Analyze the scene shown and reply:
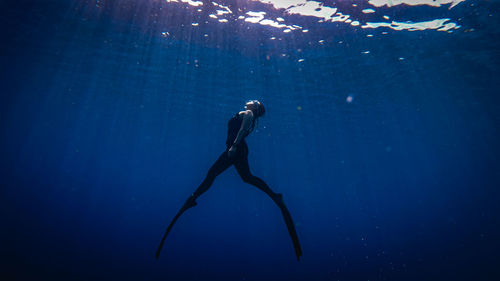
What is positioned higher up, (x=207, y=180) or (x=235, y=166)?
(x=235, y=166)

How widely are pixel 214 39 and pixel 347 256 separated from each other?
19.8m

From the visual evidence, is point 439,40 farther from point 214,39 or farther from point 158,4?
point 158,4

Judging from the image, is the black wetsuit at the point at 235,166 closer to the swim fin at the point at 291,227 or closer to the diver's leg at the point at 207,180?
the diver's leg at the point at 207,180

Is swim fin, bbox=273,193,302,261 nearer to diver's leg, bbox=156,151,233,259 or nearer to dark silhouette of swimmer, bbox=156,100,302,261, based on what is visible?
dark silhouette of swimmer, bbox=156,100,302,261

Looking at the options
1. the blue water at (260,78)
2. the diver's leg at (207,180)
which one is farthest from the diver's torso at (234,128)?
the blue water at (260,78)

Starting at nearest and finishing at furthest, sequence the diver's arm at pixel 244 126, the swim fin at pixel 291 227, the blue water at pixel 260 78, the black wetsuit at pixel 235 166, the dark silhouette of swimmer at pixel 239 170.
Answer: the diver's arm at pixel 244 126
the swim fin at pixel 291 227
the dark silhouette of swimmer at pixel 239 170
the black wetsuit at pixel 235 166
the blue water at pixel 260 78

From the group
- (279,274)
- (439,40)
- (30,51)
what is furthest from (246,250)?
(30,51)

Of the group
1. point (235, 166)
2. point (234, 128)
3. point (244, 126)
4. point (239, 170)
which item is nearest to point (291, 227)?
point (239, 170)

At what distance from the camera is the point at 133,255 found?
14852 millimetres

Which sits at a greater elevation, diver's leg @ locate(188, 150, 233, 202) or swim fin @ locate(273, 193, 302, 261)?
diver's leg @ locate(188, 150, 233, 202)

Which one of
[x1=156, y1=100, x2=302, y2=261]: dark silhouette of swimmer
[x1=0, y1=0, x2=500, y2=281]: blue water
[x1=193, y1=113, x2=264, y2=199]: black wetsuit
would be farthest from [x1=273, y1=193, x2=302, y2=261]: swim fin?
[x1=0, y1=0, x2=500, y2=281]: blue water

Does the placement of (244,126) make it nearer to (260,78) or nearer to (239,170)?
(239,170)

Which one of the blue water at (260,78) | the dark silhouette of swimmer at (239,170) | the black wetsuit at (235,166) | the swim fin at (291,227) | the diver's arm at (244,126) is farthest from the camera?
the blue water at (260,78)

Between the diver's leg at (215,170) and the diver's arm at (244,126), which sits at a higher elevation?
the diver's arm at (244,126)
